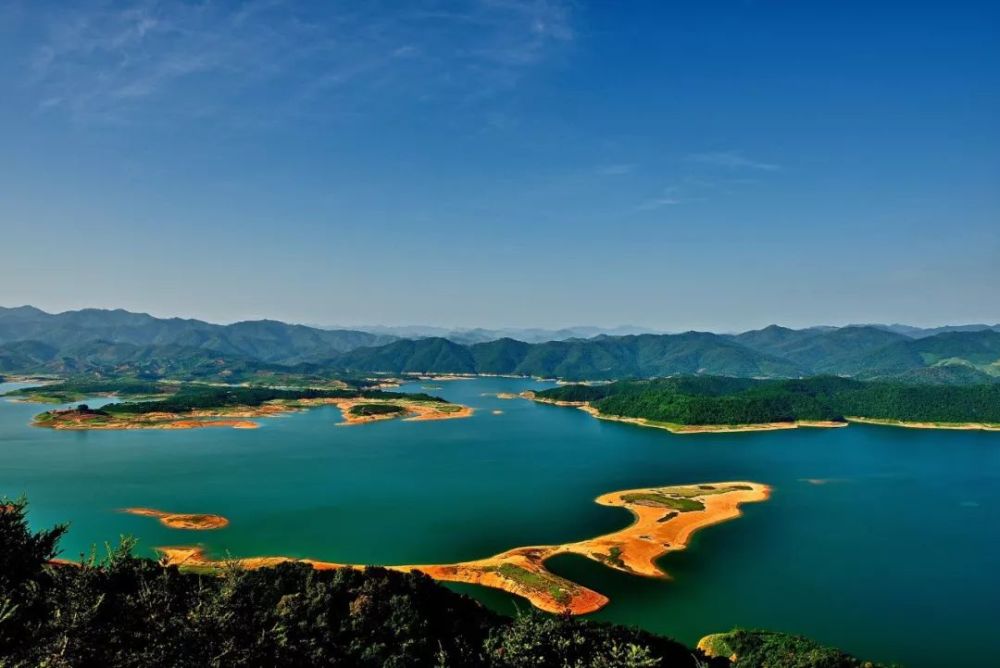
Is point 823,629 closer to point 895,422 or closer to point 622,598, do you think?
point 622,598

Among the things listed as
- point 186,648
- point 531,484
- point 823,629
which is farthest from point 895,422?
point 186,648

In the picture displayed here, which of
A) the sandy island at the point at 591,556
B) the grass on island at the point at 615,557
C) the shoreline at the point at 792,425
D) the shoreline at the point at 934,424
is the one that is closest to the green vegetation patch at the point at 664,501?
the sandy island at the point at 591,556

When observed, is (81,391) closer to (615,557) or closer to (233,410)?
(233,410)

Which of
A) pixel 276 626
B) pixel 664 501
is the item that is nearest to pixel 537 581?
pixel 276 626

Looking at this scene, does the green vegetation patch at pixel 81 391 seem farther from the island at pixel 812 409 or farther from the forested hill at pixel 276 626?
the forested hill at pixel 276 626

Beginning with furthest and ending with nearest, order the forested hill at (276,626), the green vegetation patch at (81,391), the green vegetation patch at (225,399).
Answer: the green vegetation patch at (81,391)
the green vegetation patch at (225,399)
the forested hill at (276,626)

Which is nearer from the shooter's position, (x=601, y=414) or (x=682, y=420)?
(x=682, y=420)

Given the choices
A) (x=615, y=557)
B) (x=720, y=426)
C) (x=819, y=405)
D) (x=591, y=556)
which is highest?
(x=819, y=405)
